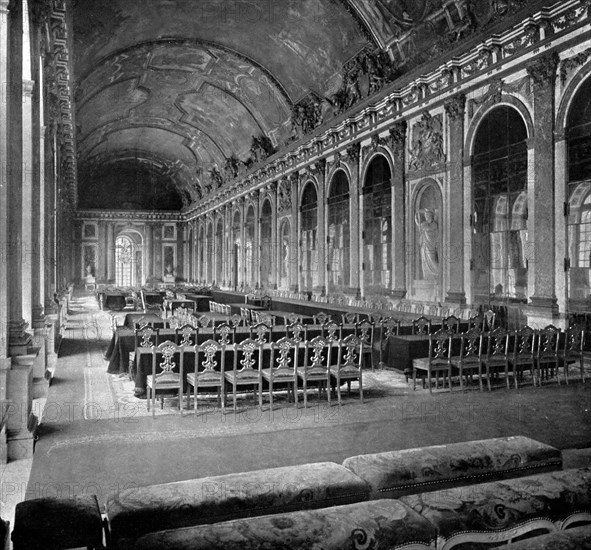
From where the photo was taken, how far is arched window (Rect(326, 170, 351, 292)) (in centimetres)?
1905

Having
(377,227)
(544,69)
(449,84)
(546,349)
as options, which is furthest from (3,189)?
(377,227)

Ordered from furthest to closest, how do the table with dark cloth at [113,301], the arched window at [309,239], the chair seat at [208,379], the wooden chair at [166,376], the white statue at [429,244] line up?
1. the table with dark cloth at [113,301]
2. the arched window at [309,239]
3. the white statue at [429,244]
4. the chair seat at [208,379]
5. the wooden chair at [166,376]

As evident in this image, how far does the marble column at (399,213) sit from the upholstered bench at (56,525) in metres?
13.6

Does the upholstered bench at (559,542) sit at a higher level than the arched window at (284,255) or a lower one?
lower

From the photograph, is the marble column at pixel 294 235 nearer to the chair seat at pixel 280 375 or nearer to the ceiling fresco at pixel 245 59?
the ceiling fresco at pixel 245 59

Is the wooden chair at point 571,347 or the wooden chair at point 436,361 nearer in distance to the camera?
the wooden chair at point 436,361

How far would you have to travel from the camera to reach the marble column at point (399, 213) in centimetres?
1561

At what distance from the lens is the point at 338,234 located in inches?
771

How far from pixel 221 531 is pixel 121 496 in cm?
68

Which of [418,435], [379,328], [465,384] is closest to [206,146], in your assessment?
[379,328]

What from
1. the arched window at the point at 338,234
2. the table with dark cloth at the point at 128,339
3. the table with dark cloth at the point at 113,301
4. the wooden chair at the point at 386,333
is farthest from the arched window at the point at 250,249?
the table with dark cloth at the point at 128,339

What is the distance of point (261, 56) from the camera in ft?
70.4

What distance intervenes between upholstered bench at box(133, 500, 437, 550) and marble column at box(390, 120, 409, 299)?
13400 mm

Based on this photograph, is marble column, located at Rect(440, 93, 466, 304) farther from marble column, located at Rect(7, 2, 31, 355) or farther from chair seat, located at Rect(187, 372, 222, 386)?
marble column, located at Rect(7, 2, 31, 355)
